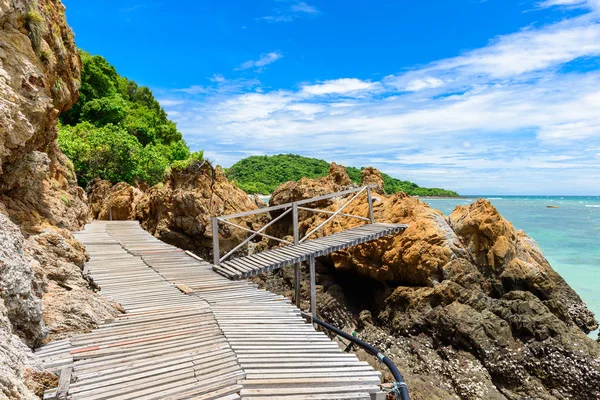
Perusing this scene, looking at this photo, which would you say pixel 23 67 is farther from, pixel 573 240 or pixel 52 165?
pixel 573 240

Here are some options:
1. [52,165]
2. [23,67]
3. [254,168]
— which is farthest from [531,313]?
[254,168]

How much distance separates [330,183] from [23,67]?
44.1 ft

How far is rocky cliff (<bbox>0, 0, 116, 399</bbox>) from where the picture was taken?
3369 millimetres

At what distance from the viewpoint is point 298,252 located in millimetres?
10828

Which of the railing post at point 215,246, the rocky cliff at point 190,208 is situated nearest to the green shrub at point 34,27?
the railing post at point 215,246

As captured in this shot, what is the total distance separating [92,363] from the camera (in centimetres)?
400

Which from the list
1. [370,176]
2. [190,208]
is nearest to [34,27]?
[190,208]

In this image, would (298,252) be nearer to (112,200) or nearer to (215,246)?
(215,246)

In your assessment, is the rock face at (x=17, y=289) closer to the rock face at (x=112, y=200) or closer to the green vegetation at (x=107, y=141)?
the green vegetation at (x=107, y=141)

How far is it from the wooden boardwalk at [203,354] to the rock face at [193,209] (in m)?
9.82

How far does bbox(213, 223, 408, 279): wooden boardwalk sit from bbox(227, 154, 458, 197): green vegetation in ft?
160

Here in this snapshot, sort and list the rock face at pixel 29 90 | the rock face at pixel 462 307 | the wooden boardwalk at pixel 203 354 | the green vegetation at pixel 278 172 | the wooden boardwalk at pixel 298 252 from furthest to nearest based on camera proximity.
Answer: the green vegetation at pixel 278 172 < the wooden boardwalk at pixel 298 252 < the rock face at pixel 462 307 < the rock face at pixel 29 90 < the wooden boardwalk at pixel 203 354

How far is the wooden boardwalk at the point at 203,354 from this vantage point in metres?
3.66

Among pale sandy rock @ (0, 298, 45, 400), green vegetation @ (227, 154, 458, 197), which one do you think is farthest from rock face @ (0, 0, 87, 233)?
green vegetation @ (227, 154, 458, 197)
